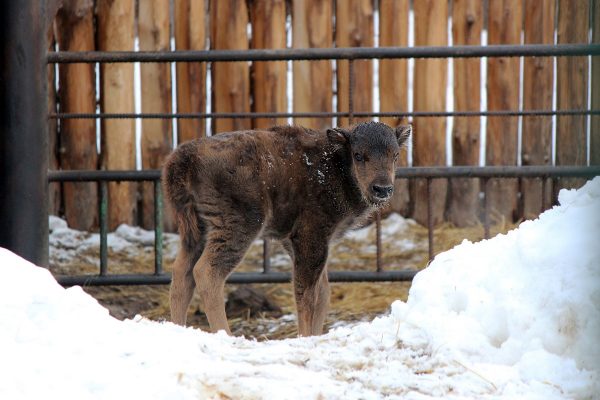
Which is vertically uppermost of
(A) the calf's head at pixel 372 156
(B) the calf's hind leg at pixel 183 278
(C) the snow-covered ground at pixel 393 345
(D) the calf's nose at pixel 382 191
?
(A) the calf's head at pixel 372 156

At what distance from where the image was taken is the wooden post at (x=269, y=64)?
7492mm

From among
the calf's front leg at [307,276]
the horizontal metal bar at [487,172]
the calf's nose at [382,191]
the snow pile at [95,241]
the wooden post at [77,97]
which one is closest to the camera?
the calf's nose at [382,191]

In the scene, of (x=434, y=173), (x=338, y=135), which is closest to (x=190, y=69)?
(x=434, y=173)

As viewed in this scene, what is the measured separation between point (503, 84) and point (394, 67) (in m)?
0.91

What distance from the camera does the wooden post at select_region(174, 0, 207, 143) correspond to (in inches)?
294

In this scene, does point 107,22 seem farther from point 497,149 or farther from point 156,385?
point 156,385

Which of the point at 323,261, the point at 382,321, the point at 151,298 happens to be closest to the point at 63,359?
the point at 382,321

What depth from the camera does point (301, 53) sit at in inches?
233

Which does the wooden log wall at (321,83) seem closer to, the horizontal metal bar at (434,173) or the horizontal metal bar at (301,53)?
the horizontal metal bar at (434,173)

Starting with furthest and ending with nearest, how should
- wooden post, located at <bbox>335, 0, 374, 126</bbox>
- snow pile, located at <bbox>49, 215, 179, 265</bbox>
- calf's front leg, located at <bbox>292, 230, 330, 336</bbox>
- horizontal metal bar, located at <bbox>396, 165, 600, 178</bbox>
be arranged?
1. wooden post, located at <bbox>335, 0, 374, 126</bbox>
2. snow pile, located at <bbox>49, 215, 179, 265</bbox>
3. horizontal metal bar, located at <bbox>396, 165, 600, 178</bbox>
4. calf's front leg, located at <bbox>292, 230, 330, 336</bbox>

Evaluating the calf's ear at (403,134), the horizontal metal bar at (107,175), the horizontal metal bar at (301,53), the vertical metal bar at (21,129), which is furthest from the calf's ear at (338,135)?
the vertical metal bar at (21,129)

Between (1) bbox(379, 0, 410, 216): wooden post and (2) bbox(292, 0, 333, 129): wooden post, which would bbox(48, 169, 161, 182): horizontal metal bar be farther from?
(1) bbox(379, 0, 410, 216): wooden post

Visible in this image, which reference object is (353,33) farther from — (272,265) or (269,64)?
(272,265)

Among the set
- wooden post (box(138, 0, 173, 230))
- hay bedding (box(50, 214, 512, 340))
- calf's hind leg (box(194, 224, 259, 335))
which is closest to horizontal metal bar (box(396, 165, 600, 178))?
hay bedding (box(50, 214, 512, 340))
